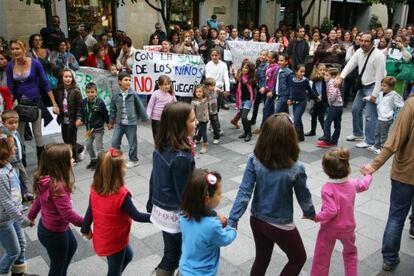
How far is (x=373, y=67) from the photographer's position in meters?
7.62

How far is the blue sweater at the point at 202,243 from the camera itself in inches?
108

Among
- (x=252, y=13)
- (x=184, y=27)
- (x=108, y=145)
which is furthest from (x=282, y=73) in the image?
(x=252, y=13)

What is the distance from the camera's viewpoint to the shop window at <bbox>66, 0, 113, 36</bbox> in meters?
13.7

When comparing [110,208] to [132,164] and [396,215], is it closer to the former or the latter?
[396,215]

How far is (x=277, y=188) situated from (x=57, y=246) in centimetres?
173

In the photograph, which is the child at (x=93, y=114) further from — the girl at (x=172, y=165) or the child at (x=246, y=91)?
the girl at (x=172, y=165)

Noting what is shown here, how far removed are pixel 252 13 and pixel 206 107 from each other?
13.6 metres

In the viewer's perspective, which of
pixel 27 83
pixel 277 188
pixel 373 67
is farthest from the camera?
pixel 373 67

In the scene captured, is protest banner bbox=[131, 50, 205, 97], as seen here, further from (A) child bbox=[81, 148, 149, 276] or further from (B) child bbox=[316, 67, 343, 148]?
(A) child bbox=[81, 148, 149, 276]

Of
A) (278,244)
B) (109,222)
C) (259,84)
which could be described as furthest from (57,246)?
(259,84)

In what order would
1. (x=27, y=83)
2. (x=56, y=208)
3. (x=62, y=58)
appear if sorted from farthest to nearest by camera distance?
1. (x=62, y=58)
2. (x=27, y=83)
3. (x=56, y=208)

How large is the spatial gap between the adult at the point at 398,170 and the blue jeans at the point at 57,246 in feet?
8.10

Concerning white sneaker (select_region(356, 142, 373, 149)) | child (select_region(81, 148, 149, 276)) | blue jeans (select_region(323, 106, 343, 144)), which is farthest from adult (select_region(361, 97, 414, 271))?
white sneaker (select_region(356, 142, 373, 149))

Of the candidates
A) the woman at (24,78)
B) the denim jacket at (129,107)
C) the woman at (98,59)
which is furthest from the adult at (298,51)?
the woman at (24,78)
